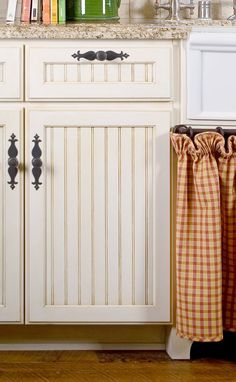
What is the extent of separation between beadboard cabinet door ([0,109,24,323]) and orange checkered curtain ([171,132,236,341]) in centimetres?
44

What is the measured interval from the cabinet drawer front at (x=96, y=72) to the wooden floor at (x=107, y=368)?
748 mm

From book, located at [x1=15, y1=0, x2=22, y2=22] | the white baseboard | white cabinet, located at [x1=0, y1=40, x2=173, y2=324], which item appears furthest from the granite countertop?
the white baseboard

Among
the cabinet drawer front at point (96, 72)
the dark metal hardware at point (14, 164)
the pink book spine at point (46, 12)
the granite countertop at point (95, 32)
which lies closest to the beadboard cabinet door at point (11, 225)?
the dark metal hardware at point (14, 164)

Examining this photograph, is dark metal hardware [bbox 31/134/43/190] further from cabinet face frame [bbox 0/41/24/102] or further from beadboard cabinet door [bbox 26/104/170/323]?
cabinet face frame [bbox 0/41/24/102]

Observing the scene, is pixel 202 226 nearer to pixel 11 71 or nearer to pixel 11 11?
pixel 11 71

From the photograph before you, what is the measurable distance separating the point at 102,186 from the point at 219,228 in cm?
35

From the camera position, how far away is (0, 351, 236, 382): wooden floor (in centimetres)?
208

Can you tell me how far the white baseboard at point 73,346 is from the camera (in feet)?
7.63

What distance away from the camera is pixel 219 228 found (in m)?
2.11

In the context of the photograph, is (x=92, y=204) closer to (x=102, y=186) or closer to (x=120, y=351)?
(x=102, y=186)

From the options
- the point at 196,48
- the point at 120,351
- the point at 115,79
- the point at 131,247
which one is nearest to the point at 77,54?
the point at 115,79

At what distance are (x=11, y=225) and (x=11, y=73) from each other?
43 centimetres

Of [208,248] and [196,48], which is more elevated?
[196,48]

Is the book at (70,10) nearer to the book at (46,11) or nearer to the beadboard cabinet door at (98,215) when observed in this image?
the book at (46,11)
